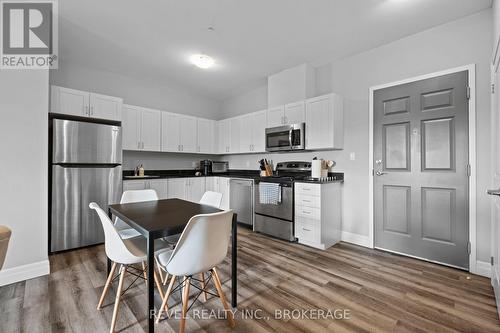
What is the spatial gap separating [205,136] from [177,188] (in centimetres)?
137

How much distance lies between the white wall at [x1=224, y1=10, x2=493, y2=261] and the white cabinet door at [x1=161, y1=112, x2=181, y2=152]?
7.36 feet

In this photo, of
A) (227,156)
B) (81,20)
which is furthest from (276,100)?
(81,20)

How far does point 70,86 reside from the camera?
3732 millimetres

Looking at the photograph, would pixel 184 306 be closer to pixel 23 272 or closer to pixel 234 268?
pixel 234 268

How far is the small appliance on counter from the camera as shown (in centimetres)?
527

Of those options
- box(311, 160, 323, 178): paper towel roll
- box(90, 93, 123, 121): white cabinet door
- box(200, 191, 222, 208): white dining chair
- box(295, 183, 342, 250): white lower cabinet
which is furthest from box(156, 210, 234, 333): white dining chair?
box(90, 93, 123, 121): white cabinet door

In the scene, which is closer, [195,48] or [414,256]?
[414,256]

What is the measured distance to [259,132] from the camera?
4387 mm

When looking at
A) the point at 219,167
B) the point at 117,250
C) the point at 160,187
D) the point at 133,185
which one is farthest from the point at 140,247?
the point at 219,167

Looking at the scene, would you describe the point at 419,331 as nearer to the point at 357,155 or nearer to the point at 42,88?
the point at 357,155

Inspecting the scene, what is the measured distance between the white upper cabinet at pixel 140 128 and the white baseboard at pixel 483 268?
4.71 metres

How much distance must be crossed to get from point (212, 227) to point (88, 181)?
259 cm

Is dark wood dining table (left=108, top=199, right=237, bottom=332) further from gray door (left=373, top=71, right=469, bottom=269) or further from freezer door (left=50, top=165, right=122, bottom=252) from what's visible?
gray door (left=373, top=71, right=469, bottom=269)

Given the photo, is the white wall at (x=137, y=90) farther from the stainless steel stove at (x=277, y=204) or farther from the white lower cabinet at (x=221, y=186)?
the stainless steel stove at (x=277, y=204)
